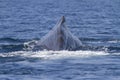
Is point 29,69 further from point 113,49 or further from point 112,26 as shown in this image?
point 112,26

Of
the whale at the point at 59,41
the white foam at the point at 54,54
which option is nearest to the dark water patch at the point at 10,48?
the whale at the point at 59,41

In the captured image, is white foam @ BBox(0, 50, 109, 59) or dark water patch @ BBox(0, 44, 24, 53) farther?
dark water patch @ BBox(0, 44, 24, 53)

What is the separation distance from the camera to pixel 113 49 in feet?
135

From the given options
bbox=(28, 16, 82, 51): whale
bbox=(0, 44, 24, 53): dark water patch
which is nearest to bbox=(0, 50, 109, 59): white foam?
bbox=(28, 16, 82, 51): whale

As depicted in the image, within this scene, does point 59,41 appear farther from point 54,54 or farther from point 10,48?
point 10,48

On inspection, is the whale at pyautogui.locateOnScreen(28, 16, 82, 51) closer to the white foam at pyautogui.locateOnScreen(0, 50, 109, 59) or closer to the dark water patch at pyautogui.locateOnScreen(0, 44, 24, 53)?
the white foam at pyautogui.locateOnScreen(0, 50, 109, 59)

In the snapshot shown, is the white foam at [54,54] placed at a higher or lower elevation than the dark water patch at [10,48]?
higher

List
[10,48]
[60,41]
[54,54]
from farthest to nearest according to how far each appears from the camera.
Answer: [10,48], [60,41], [54,54]

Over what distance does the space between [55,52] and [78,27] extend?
2432cm

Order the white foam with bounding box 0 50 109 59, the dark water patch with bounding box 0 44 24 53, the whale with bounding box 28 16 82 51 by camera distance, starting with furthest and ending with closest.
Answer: the dark water patch with bounding box 0 44 24 53, the whale with bounding box 28 16 82 51, the white foam with bounding box 0 50 109 59

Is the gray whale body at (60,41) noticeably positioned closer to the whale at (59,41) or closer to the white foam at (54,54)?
the whale at (59,41)

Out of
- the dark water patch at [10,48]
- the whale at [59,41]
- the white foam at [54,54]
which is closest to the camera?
the white foam at [54,54]

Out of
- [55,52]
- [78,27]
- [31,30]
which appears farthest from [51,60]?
[78,27]

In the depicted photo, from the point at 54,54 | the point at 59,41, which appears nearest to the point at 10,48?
the point at 59,41
